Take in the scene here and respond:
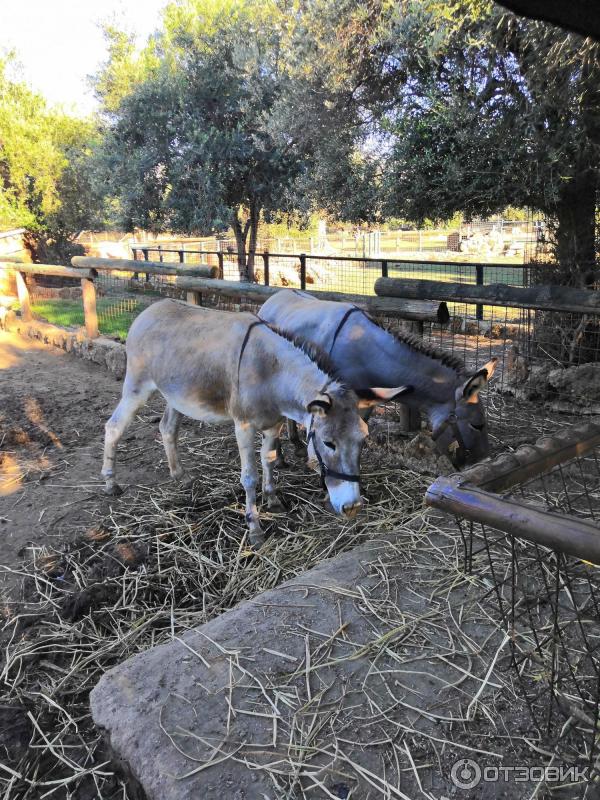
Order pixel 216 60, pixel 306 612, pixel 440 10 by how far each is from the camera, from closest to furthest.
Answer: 1. pixel 306 612
2. pixel 440 10
3. pixel 216 60

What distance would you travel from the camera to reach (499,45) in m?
5.82

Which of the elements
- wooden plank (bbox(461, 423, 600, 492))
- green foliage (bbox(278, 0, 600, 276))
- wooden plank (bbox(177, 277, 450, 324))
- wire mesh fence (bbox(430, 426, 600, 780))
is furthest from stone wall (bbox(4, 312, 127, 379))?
wooden plank (bbox(461, 423, 600, 492))

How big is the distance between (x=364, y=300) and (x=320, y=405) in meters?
2.49

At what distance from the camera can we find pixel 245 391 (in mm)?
3723

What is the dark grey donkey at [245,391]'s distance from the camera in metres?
3.07

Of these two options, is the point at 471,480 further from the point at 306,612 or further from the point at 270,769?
the point at 306,612

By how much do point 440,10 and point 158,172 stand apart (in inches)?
331

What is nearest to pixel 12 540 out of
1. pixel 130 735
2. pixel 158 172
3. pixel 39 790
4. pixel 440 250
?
pixel 39 790

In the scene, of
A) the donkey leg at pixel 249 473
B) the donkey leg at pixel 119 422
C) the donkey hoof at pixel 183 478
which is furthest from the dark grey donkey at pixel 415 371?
the donkey hoof at pixel 183 478

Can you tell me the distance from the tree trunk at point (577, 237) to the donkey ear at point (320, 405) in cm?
527

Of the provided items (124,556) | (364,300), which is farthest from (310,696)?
(364,300)

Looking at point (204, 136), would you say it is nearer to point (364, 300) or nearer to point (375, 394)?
point (364, 300)

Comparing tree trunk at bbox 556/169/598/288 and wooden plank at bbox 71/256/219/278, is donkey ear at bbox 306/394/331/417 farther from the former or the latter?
tree trunk at bbox 556/169/598/288

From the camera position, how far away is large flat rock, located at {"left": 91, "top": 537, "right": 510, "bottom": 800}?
1.82 m
